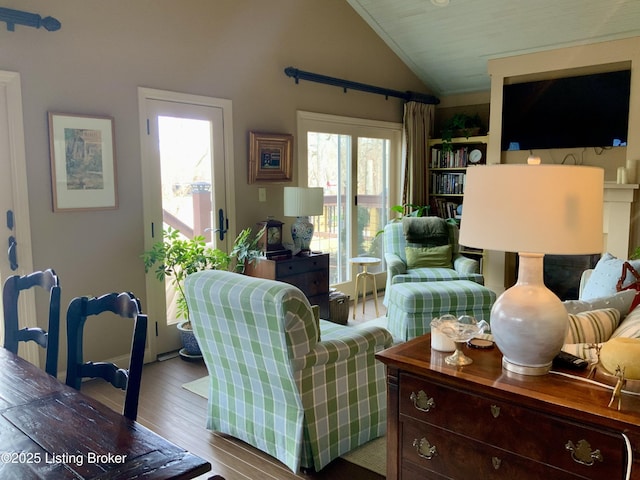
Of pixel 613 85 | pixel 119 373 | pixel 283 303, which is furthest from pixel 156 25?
pixel 613 85

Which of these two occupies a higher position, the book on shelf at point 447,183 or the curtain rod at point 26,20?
the curtain rod at point 26,20

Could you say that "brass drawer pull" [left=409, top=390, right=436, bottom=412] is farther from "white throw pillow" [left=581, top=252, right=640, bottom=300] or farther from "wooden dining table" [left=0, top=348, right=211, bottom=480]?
"white throw pillow" [left=581, top=252, right=640, bottom=300]

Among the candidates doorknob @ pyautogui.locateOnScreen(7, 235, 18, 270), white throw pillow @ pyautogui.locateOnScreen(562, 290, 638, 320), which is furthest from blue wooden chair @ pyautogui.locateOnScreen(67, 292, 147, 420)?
doorknob @ pyautogui.locateOnScreen(7, 235, 18, 270)

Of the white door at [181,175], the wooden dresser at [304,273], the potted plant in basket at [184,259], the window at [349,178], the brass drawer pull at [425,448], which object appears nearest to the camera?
the brass drawer pull at [425,448]

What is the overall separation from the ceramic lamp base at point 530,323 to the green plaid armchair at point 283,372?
0.86 metres

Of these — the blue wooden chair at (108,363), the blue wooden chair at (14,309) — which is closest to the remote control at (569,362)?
the blue wooden chair at (108,363)

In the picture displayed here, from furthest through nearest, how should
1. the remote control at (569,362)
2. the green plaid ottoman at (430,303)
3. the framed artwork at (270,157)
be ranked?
the framed artwork at (270,157), the green plaid ottoman at (430,303), the remote control at (569,362)

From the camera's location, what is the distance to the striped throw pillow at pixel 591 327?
186 centimetres

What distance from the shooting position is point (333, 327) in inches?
117

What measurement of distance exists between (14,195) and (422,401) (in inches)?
111

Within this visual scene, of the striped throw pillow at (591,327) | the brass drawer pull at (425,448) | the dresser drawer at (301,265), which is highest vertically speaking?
the striped throw pillow at (591,327)

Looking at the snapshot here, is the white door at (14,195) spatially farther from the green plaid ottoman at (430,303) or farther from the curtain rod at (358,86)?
the green plaid ottoman at (430,303)

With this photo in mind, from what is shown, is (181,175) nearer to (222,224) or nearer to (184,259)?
(222,224)

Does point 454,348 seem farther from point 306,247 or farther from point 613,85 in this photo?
point 613,85
